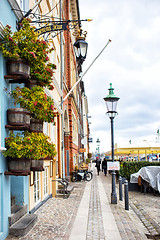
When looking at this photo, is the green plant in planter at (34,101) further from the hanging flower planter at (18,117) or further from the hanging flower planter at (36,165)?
the hanging flower planter at (36,165)

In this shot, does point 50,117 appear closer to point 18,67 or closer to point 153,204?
point 18,67

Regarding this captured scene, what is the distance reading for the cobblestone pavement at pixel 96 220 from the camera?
6332 millimetres

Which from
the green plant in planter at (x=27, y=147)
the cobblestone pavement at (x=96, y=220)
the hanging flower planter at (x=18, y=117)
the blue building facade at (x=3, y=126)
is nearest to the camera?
the green plant in planter at (x=27, y=147)

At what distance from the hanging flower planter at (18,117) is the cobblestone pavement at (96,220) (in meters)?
2.38

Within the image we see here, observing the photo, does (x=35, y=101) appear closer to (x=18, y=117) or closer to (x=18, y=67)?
(x=18, y=117)

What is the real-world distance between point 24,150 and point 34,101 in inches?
41.8

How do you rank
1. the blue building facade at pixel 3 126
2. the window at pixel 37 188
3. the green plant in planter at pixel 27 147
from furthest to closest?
the window at pixel 37 188 < the blue building facade at pixel 3 126 < the green plant in planter at pixel 27 147

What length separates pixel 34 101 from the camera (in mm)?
5895

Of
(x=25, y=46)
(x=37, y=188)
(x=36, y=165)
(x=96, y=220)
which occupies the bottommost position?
(x=96, y=220)

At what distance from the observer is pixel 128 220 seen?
7.86 metres

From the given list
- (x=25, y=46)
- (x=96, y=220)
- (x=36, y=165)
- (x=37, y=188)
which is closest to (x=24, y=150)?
(x=36, y=165)

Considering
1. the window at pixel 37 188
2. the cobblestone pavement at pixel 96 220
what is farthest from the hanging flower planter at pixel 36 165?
the window at pixel 37 188

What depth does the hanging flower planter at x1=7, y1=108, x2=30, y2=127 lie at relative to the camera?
579cm

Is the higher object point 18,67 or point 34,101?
point 18,67
